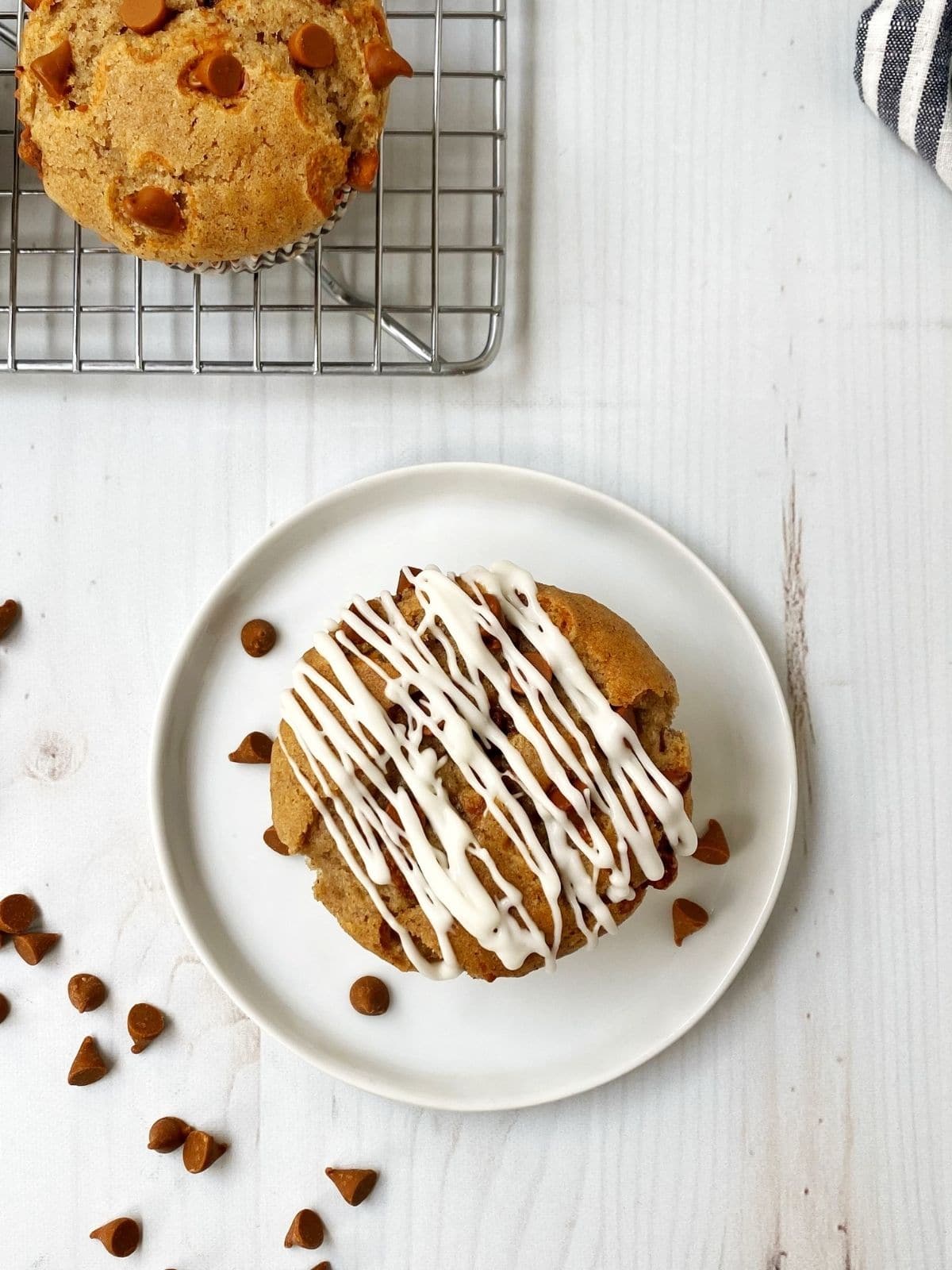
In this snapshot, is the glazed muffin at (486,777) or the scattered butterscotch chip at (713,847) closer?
the glazed muffin at (486,777)

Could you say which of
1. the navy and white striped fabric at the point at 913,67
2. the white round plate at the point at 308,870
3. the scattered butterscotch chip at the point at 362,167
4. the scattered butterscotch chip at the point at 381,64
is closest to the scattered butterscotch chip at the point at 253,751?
the white round plate at the point at 308,870

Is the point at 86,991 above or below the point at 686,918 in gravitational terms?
below

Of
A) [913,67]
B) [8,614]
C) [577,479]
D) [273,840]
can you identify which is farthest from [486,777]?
[913,67]

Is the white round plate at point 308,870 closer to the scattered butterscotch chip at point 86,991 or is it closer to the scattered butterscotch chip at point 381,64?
the scattered butterscotch chip at point 86,991

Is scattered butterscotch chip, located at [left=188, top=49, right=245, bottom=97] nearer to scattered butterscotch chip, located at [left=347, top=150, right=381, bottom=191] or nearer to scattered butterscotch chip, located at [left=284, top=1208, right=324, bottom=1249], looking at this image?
scattered butterscotch chip, located at [left=347, top=150, right=381, bottom=191]

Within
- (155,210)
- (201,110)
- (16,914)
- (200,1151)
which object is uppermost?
(201,110)

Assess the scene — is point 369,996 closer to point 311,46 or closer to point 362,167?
point 362,167

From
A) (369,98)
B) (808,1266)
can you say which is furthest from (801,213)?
(808,1266)
